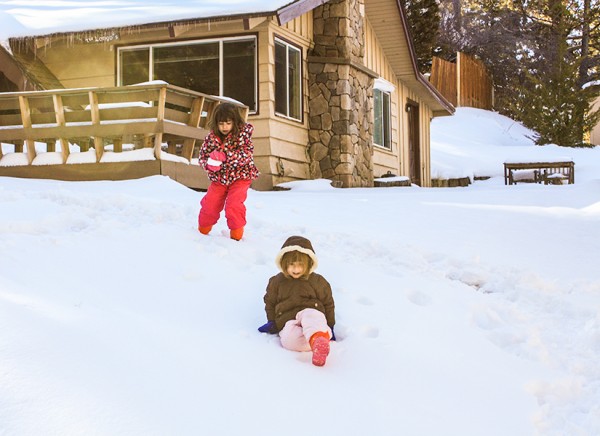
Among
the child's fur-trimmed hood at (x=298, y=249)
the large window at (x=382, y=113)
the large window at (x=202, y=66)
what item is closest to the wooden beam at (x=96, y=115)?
the large window at (x=202, y=66)

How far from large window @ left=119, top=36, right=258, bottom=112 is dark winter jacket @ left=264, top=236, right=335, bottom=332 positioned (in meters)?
9.42

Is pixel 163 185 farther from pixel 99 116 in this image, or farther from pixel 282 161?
pixel 282 161

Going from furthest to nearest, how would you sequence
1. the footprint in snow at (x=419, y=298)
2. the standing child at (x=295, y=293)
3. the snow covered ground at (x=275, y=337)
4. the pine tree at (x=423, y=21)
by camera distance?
the pine tree at (x=423, y=21), the footprint in snow at (x=419, y=298), the standing child at (x=295, y=293), the snow covered ground at (x=275, y=337)

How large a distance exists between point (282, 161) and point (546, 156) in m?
13.6

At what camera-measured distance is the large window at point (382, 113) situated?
59.6 ft

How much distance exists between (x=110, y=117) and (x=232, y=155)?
516 cm

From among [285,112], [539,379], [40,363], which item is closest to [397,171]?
[285,112]

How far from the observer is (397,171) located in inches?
776

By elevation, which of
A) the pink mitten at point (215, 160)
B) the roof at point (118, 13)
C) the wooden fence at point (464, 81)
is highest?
the wooden fence at point (464, 81)

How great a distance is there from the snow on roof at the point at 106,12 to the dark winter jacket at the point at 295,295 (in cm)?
867

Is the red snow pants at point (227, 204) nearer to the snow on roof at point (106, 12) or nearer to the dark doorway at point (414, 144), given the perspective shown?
the snow on roof at point (106, 12)

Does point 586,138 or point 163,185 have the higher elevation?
point 586,138

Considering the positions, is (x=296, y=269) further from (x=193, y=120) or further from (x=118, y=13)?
(x=118, y=13)

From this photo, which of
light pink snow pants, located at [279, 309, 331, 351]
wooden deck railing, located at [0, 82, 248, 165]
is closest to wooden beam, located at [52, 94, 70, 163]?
wooden deck railing, located at [0, 82, 248, 165]
